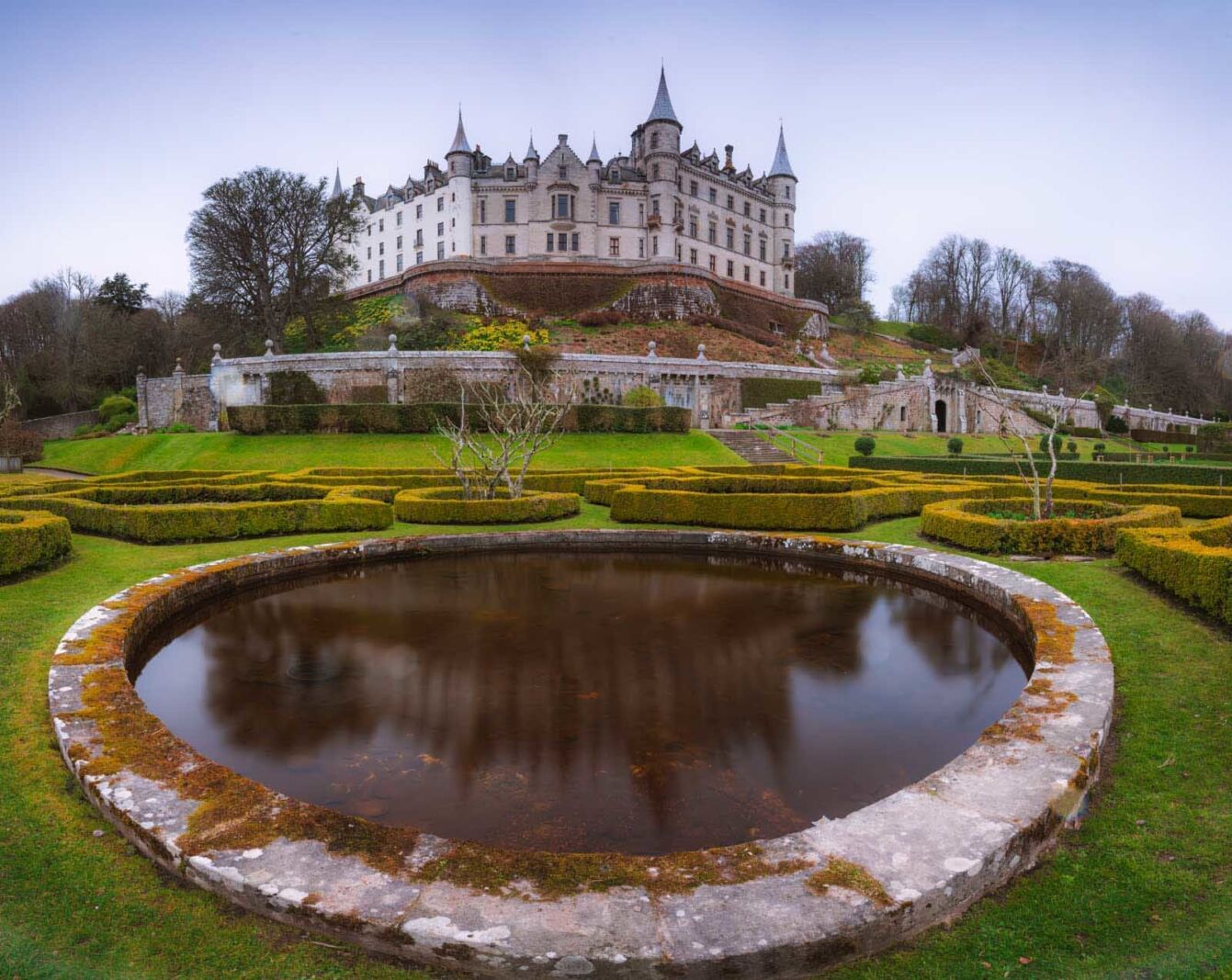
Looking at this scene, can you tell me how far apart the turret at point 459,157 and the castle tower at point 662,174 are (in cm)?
1395

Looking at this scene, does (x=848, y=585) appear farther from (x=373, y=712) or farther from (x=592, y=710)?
(x=373, y=712)

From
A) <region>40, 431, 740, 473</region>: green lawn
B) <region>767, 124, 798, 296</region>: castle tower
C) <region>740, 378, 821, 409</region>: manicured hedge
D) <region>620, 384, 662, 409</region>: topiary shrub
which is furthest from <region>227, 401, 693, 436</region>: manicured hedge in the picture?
<region>767, 124, 798, 296</region>: castle tower

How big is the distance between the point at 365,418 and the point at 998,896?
105 feet

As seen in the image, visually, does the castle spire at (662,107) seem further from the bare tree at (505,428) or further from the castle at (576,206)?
the bare tree at (505,428)

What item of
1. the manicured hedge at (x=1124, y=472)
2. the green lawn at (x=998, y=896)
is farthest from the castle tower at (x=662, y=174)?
the green lawn at (x=998, y=896)

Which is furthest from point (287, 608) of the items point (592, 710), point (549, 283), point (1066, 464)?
point (549, 283)

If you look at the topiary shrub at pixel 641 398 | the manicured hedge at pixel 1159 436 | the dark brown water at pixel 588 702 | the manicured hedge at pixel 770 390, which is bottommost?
the dark brown water at pixel 588 702

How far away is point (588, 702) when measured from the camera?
6.28m

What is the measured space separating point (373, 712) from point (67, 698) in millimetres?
2127

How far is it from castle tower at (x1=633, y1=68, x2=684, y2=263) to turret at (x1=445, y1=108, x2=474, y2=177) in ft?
45.8

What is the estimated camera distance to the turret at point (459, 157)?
58281mm

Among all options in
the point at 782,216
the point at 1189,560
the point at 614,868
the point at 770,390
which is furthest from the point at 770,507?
the point at 782,216

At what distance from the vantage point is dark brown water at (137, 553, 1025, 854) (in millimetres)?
4695

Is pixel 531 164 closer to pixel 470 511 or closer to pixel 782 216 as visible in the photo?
pixel 782 216
